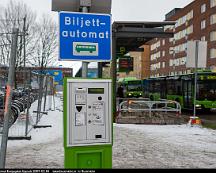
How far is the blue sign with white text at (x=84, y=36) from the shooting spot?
16.1 feet

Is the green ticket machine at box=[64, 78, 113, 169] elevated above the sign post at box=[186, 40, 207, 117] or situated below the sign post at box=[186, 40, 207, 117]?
below

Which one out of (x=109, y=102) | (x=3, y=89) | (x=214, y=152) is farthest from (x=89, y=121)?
(x=3, y=89)

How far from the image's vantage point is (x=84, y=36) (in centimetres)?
495

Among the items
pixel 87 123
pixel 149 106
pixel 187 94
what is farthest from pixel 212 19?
pixel 87 123

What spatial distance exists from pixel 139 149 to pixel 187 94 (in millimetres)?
13762

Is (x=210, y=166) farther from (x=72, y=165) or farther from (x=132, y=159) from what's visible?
(x=72, y=165)

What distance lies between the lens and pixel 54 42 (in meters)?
32.9

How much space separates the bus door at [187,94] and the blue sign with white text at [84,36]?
1661 cm

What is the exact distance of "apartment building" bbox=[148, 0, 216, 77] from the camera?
189ft

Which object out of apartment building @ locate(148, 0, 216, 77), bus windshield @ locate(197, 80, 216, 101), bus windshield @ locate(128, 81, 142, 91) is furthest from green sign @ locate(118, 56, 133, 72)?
apartment building @ locate(148, 0, 216, 77)

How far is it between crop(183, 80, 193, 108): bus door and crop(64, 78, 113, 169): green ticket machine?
1666 cm

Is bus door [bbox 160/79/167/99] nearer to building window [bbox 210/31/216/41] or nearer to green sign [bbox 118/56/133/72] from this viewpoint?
green sign [bbox 118/56/133/72]

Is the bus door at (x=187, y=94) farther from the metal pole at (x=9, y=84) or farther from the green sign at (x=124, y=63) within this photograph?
the metal pole at (x=9, y=84)

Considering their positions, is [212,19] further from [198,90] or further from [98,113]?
[98,113]
